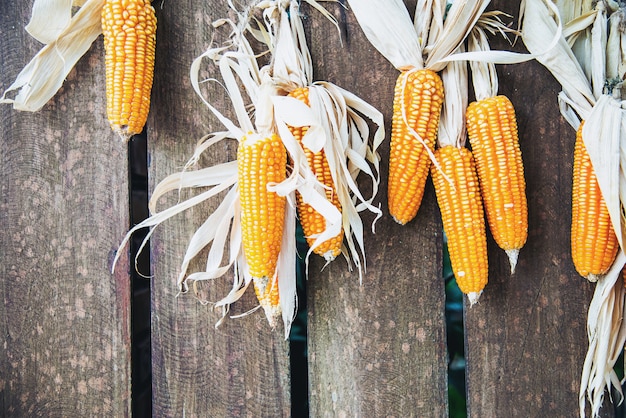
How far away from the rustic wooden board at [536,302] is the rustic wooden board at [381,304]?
121 mm

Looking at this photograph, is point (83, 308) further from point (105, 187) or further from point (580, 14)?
point (580, 14)

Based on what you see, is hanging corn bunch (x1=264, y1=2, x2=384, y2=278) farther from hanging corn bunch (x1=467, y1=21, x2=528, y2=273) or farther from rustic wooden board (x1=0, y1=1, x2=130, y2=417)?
rustic wooden board (x1=0, y1=1, x2=130, y2=417)

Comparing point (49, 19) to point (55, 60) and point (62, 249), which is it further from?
point (62, 249)

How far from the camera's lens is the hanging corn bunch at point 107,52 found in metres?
1.20

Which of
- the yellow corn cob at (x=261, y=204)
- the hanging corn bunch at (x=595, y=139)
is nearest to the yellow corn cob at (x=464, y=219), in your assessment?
the hanging corn bunch at (x=595, y=139)

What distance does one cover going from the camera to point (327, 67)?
4.38 ft

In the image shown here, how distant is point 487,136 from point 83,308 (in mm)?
1160

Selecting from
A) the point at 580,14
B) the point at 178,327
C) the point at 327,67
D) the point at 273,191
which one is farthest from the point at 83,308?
the point at 580,14

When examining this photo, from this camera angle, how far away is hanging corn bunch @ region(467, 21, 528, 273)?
3.85 ft

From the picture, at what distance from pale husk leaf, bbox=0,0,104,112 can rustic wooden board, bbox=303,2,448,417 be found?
57 cm

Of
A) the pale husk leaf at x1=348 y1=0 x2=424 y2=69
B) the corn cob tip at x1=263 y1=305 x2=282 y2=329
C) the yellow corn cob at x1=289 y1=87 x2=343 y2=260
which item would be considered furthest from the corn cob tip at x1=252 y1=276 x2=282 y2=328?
the pale husk leaf at x1=348 y1=0 x2=424 y2=69

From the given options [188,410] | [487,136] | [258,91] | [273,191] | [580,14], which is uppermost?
[580,14]

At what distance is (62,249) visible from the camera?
1.41m

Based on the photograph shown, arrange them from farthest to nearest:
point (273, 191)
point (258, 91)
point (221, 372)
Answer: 1. point (221, 372)
2. point (258, 91)
3. point (273, 191)
